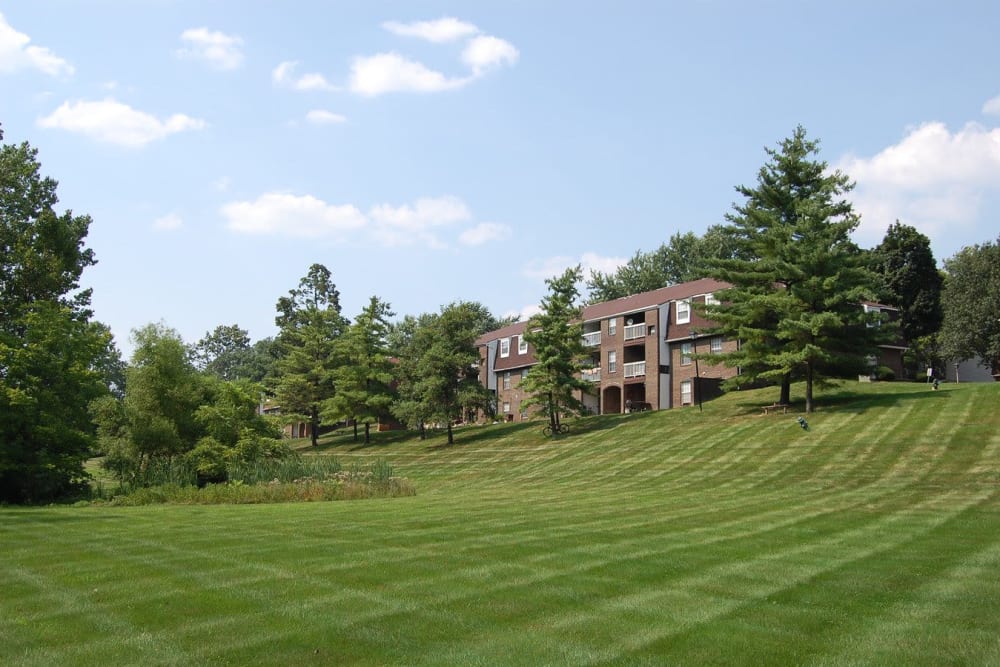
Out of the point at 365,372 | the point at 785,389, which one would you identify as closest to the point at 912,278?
the point at 785,389

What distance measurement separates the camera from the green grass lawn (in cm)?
729

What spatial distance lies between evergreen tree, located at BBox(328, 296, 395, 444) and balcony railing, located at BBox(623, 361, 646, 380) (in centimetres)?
1918

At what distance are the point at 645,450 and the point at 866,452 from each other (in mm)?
11060

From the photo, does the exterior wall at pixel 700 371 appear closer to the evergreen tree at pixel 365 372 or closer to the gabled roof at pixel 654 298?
the gabled roof at pixel 654 298

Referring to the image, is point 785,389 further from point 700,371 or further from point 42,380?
point 42,380

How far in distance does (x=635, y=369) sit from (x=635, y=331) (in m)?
2.96

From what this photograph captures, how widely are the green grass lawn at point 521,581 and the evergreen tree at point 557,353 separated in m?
25.0

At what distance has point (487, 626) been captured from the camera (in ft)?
26.4

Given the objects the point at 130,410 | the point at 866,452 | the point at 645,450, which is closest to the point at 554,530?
the point at 866,452

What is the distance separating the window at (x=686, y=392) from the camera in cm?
5685

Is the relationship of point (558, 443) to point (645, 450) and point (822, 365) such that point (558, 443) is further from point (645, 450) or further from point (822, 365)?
point (822, 365)

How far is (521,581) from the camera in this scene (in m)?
10.0

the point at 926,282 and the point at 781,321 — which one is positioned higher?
the point at 926,282

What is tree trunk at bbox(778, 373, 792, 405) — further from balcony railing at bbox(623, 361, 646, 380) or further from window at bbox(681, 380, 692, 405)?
balcony railing at bbox(623, 361, 646, 380)
